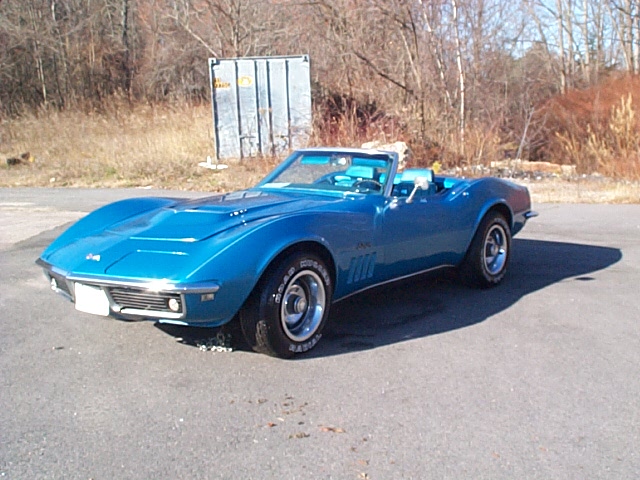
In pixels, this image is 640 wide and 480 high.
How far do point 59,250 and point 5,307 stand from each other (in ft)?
4.13

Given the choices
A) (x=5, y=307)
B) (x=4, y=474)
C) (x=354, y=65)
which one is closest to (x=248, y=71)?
(x=354, y=65)

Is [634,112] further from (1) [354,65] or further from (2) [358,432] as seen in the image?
(2) [358,432]

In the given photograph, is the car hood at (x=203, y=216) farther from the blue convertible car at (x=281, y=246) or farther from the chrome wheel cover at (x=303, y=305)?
the chrome wheel cover at (x=303, y=305)

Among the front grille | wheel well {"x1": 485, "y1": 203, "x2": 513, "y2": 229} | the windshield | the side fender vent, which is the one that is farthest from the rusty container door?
the front grille

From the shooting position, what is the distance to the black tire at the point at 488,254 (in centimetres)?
638

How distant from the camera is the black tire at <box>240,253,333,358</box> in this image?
446 centimetres

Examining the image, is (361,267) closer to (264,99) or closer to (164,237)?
(164,237)

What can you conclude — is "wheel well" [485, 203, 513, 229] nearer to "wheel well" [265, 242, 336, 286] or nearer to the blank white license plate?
"wheel well" [265, 242, 336, 286]

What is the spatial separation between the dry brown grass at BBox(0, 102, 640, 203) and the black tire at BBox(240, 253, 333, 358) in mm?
9003

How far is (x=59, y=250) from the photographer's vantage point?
4.99m

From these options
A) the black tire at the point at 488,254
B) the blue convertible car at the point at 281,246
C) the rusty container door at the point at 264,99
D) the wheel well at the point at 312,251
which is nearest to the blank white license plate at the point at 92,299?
the blue convertible car at the point at 281,246

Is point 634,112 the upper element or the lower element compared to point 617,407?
upper

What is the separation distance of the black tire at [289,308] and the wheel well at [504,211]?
2.34 meters

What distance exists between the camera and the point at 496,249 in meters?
6.73
